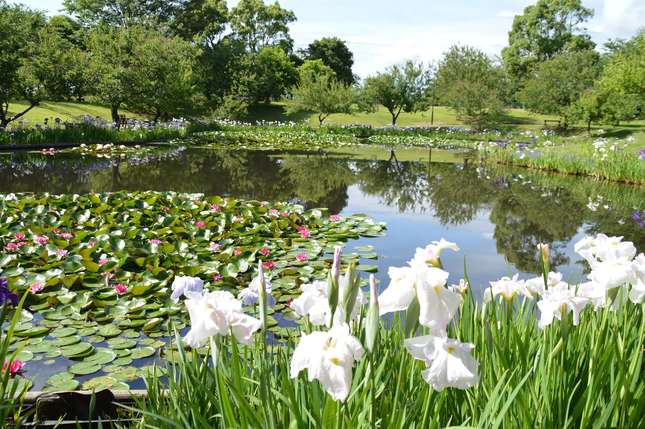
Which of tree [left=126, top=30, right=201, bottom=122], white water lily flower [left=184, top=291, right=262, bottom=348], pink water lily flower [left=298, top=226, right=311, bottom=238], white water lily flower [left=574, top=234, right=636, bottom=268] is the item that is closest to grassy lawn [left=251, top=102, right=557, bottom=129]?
tree [left=126, top=30, right=201, bottom=122]

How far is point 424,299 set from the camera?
1.19 metres

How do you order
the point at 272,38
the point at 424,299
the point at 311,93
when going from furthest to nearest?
the point at 272,38
the point at 311,93
the point at 424,299

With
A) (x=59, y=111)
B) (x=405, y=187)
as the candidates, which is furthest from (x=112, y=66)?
(x=405, y=187)

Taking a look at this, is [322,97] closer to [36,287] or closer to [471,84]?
[471,84]

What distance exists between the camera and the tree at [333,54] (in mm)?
58438

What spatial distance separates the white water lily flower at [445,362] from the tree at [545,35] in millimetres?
58017

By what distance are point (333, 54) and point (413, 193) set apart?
1979 inches

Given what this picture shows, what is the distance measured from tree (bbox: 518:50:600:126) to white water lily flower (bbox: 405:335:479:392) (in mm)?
35461

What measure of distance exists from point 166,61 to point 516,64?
42.5 meters

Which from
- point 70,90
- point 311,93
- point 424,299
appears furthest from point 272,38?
point 424,299

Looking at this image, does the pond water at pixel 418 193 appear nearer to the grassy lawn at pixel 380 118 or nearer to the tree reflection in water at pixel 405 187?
the tree reflection in water at pixel 405 187

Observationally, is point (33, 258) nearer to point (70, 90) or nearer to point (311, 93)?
point (70, 90)

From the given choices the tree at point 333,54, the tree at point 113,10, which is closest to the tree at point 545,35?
the tree at point 333,54

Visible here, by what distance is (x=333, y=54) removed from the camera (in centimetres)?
5866
